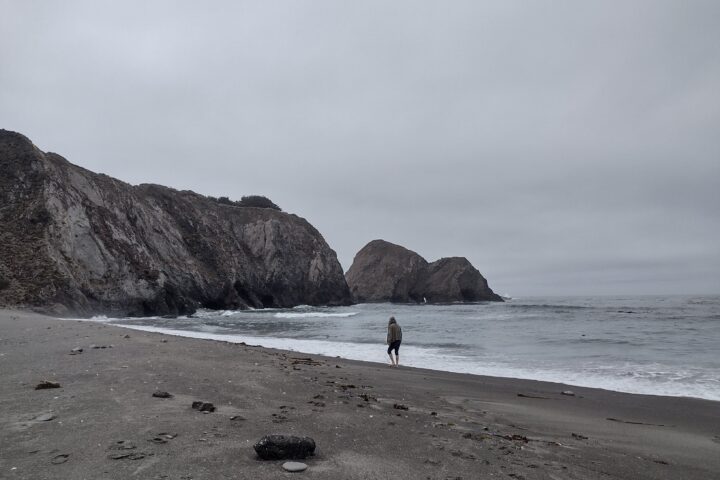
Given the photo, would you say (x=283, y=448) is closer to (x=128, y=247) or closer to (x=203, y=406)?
(x=203, y=406)

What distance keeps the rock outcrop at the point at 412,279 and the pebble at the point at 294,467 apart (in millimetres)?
96347

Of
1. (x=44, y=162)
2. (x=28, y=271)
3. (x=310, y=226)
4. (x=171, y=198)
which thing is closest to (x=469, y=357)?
(x=28, y=271)

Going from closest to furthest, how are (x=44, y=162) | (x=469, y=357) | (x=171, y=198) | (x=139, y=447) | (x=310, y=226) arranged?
(x=139, y=447) → (x=469, y=357) → (x=44, y=162) → (x=171, y=198) → (x=310, y=226)

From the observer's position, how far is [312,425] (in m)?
4.98

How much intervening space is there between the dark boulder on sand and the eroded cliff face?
30.1m

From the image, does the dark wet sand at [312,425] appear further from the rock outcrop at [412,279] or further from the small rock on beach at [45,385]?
the rock outcrop at [412,279]

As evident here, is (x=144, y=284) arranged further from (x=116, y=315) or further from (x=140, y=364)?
(x=140, y=364)

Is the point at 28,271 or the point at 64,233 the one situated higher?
the point at 64,233

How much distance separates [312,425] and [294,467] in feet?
5.02

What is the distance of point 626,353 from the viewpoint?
15.9m

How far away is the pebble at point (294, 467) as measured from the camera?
3453 millimetres

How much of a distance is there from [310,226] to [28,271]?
163 feet

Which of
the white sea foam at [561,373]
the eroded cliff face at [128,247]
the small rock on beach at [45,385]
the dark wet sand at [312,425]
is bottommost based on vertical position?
the white sea foam at [561,373]

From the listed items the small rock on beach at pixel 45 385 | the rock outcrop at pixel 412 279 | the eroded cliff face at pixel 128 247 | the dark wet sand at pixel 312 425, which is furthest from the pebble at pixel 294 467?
the rock outcrop at pixel 412 279
